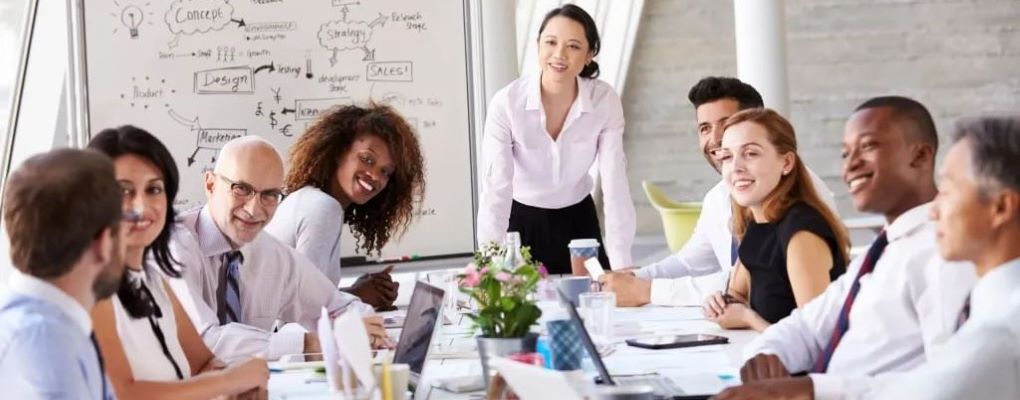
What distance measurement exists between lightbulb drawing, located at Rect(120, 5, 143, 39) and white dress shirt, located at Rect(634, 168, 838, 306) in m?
2.29

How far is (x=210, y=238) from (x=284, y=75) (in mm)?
2089

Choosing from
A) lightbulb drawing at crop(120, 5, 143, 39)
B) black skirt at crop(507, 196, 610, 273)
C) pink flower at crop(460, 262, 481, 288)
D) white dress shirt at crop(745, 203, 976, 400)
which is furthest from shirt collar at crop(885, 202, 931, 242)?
lightbulb drawing at crop(120, 5, 143, 39)

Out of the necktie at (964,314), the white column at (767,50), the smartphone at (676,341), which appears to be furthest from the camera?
the white column at (767,50)

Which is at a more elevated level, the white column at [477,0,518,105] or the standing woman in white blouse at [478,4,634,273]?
the white column at [477,0,518,105]

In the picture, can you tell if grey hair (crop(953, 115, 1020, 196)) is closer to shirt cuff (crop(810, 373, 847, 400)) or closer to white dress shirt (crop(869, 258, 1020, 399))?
white dress shirt (crop(869, 258, 1020, 399))

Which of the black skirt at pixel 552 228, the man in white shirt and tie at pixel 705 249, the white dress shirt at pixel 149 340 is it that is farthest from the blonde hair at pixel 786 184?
the black skirt at pixel 552 228

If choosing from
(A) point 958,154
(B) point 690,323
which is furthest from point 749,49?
(A) point 958,154

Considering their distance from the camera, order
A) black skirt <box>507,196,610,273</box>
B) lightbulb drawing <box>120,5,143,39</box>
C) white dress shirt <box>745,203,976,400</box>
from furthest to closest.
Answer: lightbulb drawing <box>120,5,143,39</box> < black skirt <box>507,196,610,273</box> < white dress shirt <box>745,203,976,400</box>

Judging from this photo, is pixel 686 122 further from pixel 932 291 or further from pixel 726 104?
pixel 932 291

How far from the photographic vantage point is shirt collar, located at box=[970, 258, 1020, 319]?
5.67 ft

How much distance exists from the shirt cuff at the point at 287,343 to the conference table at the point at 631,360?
23 centimetres

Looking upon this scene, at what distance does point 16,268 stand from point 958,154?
4.29ft

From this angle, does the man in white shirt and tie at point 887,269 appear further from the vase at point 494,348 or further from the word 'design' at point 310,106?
the word 'design' at point 310,106

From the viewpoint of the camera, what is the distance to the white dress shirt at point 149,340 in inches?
96.3
